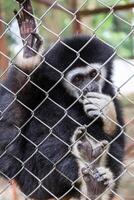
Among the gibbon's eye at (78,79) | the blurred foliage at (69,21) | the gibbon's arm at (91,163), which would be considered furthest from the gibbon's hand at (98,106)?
the blurred foliage at (69,21)

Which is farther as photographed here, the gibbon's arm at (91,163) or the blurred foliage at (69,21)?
the blurred foliage at (69,21)

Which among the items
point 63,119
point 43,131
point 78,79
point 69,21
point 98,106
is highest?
point 69,21

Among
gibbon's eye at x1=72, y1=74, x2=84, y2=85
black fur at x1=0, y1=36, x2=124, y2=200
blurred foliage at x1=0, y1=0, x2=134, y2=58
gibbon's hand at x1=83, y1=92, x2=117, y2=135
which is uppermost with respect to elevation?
blurred foliage at x1=0, y1=0, x2=134, y2=58

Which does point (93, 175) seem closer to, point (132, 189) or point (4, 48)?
point (132, 189)

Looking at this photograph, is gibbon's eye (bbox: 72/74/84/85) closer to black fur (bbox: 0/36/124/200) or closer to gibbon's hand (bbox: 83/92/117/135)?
black fur (bbox: 0/36/124/200)

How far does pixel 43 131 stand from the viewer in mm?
4188

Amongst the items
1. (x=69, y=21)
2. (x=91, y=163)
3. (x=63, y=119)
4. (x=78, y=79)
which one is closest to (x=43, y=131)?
(x=63, y=119)

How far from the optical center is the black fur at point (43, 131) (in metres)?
4.00

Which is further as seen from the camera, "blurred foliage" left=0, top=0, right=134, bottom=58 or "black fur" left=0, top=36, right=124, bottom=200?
"blurred foliage" left=0, top=0, right=134, bottom=58

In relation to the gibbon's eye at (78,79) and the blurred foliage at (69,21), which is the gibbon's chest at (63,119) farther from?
the blurred foliage at (69,21)

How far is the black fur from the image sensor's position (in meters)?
4.00

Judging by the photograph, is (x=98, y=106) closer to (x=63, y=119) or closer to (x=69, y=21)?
(x=63, y=119)

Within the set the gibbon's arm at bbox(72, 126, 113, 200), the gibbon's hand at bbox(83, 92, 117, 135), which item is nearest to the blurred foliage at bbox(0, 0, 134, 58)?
the gibbon's hand at bbox(83, 92, 117, 135)

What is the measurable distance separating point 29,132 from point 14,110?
8.6 inches
